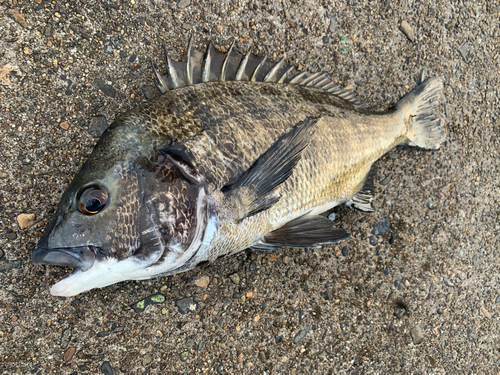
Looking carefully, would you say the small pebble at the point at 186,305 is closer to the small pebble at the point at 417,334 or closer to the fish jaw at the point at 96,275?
the fish jaw at the point at 96,275

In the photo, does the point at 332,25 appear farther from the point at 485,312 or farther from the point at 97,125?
the point at 485,312

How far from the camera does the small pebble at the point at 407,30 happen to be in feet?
8.17

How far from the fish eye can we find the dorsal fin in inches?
26.2

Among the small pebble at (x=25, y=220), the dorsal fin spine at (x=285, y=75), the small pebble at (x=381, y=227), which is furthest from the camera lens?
the small pebble at (x=381, y=227)

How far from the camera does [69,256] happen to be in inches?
44.5

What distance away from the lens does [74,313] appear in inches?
64.4

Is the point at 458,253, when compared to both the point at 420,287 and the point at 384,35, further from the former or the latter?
the point at 384,35

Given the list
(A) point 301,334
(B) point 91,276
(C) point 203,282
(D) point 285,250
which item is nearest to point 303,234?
(D) point 285,250

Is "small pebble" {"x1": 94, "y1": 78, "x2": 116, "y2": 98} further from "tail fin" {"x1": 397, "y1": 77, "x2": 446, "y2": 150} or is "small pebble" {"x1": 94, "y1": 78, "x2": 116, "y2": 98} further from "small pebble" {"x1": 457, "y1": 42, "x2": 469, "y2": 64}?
"small pebble" {"x1": 457, "y1": 42, "x2": 469, "y2": 64}

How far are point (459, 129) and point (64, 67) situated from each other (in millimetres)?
3087

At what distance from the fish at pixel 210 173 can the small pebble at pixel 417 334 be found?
4.24 feet

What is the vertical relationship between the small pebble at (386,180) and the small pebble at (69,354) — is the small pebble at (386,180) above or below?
above

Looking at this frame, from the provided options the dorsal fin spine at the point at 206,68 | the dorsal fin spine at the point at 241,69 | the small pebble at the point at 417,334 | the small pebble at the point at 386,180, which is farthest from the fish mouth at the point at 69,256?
the small pebble at the point at 417,334

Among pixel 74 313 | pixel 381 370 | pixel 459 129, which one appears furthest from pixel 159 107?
pixel 459 129
